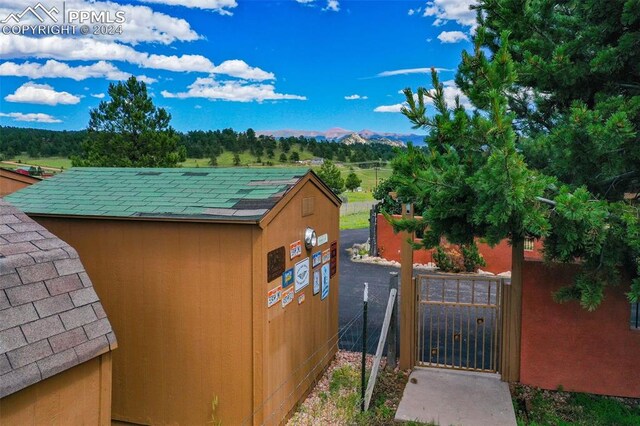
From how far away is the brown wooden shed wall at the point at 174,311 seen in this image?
4.74 m

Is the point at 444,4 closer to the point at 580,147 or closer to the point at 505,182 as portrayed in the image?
the point at 580,147

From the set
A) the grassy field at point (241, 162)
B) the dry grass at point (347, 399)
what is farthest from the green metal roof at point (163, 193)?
the grassy field at point (241, 162)

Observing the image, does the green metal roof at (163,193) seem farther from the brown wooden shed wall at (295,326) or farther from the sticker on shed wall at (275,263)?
the sticker on shed wall at (275,263)

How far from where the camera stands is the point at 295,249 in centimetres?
554

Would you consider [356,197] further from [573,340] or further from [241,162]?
[573,340]

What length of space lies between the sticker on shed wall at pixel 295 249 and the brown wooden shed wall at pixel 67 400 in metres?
2.42

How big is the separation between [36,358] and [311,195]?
12.4 feet

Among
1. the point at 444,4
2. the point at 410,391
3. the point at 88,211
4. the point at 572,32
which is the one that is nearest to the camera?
the point at 88,211

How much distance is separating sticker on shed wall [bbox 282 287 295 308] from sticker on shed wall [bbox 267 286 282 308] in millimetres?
136

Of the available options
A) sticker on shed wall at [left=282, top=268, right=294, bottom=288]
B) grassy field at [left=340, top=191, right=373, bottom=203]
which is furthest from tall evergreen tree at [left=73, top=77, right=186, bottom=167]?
grassy field at [left=340, top=191, right=373, bottom=203]

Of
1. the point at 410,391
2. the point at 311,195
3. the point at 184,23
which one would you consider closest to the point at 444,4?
the point at 311,195

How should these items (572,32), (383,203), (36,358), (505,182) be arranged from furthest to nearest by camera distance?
1. (383,203)
2. (572,32)
3. (505,182)
4. (36,358)

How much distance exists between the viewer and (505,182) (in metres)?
3.75

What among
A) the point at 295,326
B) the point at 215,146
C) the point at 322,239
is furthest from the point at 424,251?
the point at 215,146
